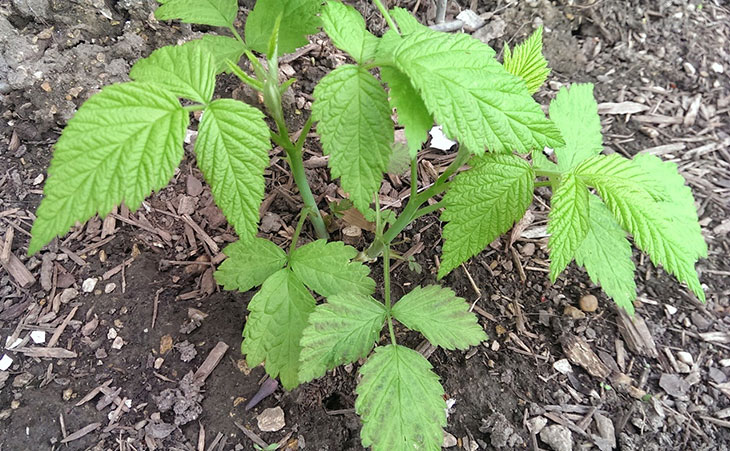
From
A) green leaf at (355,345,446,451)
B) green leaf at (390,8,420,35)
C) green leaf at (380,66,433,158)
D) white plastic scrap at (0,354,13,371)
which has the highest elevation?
green leaf at (390,8,420,35)

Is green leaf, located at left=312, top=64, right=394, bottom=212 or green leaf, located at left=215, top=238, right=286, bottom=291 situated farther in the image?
green leaf, located at left=215, top=238, right=286, bottom=291

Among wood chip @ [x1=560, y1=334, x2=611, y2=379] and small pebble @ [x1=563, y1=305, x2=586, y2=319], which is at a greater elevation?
small pebble @ [x1=563, y1=305, x2=586, y2=319]

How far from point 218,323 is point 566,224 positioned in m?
1.29

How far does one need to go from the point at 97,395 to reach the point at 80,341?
0.71 feet

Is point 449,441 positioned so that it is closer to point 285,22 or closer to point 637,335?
point 637,335

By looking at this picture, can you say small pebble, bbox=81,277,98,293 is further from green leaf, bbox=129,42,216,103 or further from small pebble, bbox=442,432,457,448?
small pebble, bbox=442,432,457,448

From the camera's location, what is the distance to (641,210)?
1245 mm

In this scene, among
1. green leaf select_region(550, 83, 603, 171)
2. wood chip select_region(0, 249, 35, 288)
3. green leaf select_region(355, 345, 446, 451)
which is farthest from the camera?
wood chip select_region(0, 249, 35, 288)

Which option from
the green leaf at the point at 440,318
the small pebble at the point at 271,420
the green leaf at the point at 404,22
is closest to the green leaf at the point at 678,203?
the green leaf at the point at 440,318

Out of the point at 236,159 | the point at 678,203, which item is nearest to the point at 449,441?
the point at 678,203

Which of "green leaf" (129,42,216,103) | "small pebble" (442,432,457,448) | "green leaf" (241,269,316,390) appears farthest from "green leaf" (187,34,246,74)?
"small pebble" (442,432,457,448)

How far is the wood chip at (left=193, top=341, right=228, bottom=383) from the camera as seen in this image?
67.6 inches

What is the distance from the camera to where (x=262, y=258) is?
1.56 metres

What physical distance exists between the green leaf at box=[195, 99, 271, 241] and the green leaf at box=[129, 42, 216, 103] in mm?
98
